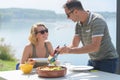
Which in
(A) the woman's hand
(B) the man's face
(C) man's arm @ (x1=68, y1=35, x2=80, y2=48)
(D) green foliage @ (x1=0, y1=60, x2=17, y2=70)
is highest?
(B) the man's face

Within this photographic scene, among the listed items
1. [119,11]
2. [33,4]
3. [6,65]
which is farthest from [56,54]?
[6,65]

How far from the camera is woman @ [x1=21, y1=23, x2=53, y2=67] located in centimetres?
291

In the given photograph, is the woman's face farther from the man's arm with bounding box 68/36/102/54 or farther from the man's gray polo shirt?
the man's arm with bounding box 68/36/102/54

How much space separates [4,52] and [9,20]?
1490 mm

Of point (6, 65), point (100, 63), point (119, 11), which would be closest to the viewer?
point (100, 63)

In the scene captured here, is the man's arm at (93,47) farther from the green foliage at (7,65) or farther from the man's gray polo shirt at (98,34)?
the green foliage at (7,65)

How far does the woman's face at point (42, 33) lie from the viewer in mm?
2905

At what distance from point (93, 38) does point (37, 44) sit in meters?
0.76

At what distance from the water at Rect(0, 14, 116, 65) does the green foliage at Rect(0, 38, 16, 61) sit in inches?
30.6

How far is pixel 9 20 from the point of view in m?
4.46

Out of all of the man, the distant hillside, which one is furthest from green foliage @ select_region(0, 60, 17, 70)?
the man

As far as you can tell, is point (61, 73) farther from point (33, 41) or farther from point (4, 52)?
point (4, 52)

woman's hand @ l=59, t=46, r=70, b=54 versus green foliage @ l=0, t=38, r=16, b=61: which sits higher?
woman's hand @ l=59, t=46, r=70, b=54

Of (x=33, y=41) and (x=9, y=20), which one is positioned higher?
(x=9, y=20)
